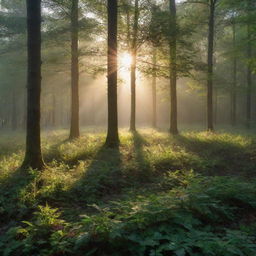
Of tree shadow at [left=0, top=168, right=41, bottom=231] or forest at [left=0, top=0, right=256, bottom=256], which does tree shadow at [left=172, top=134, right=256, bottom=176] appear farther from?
tree shadow at [left=0, top=168, right=41, bottom=231]

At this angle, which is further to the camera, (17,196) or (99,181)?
(99,181)

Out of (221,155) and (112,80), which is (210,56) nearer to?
(221,155)

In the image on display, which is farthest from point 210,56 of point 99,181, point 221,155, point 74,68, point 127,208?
point 127,208

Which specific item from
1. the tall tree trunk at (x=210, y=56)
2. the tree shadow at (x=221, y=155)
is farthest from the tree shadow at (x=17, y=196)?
the tall tree trunk at (x=210, y=56)

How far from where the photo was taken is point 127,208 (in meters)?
4.84

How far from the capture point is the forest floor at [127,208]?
3787 mm

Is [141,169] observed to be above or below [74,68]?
below

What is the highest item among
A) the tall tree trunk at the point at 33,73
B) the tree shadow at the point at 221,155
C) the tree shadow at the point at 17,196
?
the tall tree trunk at the point at 33,73

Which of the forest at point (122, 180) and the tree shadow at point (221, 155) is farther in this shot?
the tree shadow at point (221, 155)

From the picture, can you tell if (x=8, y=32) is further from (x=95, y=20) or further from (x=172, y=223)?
(x=172, y=223)

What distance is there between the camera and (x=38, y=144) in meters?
8.30

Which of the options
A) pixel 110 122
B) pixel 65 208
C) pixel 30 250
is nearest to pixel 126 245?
pixel 30 250

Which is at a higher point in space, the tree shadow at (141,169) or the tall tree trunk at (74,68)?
the tall tree trunk at (74,68)

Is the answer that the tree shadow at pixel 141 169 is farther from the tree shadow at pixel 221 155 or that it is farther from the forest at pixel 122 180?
the tree shadow at pixel 221 155
